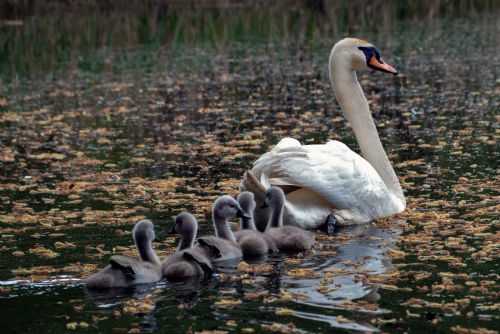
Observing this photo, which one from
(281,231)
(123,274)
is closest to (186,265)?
(123,274)

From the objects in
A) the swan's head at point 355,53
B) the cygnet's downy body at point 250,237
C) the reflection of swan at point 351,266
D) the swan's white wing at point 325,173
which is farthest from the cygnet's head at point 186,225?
the swan's head at point 355,53

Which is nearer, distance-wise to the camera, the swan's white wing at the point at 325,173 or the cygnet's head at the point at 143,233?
the cygnet's head at the point at 143,233

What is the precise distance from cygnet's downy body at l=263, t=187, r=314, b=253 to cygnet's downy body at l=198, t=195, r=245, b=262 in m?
0.35

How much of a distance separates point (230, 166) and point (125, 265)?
6.00 metres

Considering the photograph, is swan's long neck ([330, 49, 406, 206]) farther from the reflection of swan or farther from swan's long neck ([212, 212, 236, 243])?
swan's long neck ([212, 212, 236, 243])

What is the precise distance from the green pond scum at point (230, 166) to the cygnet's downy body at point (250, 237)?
0.69 ft

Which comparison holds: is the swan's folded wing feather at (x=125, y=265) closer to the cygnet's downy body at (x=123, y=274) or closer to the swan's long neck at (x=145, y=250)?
the cygnet's downy body at (x=123, y=274)

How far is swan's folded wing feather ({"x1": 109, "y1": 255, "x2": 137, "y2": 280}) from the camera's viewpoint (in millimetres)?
8133

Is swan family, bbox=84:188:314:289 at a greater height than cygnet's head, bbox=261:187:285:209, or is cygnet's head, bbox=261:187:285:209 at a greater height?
cygnet's head, bbox=261:187:285:209

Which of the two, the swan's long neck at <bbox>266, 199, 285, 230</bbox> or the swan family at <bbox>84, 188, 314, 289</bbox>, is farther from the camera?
the swan's long neck at <bbox>266, 199, 285, 230</bbox>

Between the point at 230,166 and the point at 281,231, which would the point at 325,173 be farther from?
the point at 230,166

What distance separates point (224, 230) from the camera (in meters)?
9.40

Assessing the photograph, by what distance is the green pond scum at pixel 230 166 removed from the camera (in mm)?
7660

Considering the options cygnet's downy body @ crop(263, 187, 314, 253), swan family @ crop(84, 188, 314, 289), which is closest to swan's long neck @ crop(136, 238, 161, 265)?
swan family @ crop(84, 188, 314, 289)
